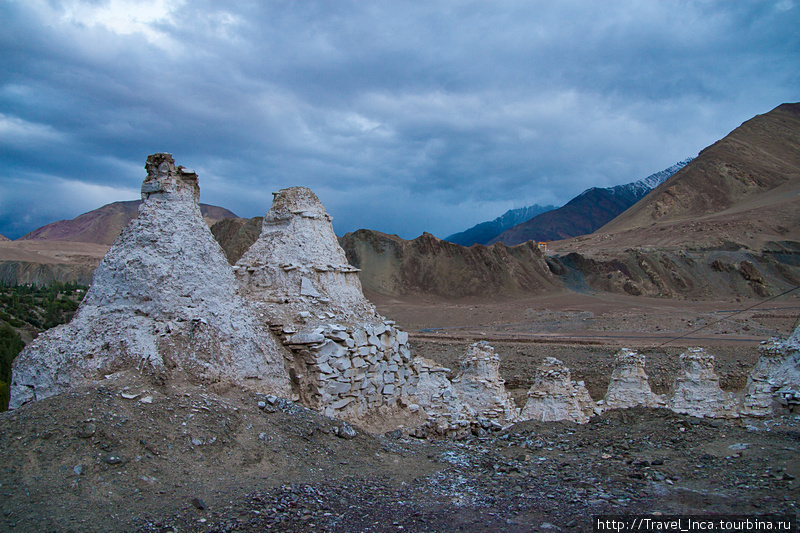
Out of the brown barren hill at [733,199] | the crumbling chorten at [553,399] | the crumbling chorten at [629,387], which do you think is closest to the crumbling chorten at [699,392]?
the crumbling chorten at [629,387]

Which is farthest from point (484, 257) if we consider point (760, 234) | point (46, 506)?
point (46, 506)

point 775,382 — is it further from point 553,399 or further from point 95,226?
point 95,226

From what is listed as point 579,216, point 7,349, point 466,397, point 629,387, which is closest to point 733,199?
point 579,216

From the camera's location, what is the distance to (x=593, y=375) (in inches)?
915

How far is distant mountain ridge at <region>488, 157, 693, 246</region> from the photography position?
139 meters

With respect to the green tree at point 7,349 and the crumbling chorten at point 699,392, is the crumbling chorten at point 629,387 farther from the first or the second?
the green tree at point 7,349

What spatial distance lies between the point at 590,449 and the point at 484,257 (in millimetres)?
54341

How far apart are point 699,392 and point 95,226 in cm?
15312

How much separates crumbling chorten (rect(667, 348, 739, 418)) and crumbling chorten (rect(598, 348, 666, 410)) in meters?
0.51

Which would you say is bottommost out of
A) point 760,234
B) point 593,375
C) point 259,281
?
point 593,375

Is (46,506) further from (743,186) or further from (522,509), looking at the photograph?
(743,186)

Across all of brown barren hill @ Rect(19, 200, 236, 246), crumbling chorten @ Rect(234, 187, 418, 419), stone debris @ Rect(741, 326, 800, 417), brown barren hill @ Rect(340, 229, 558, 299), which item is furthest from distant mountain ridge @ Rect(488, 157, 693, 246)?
crumbling chorten @ Rect(234, 187, 418, 419)

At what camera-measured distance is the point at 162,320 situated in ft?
20.8

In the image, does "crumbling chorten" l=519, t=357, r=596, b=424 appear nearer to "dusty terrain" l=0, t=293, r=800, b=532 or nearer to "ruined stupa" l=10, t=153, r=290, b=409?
"dusty terrain" l=0, t=293, r=800, b=532
